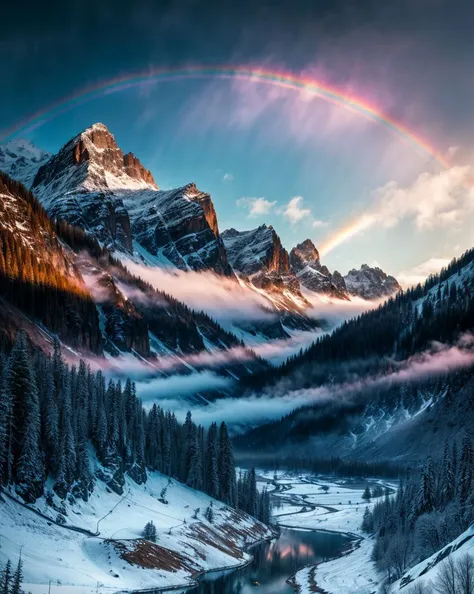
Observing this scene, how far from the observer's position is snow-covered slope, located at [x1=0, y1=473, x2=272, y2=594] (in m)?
78.1

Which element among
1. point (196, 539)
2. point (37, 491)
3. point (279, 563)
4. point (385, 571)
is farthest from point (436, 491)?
point (37, 491)

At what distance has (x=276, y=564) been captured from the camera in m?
133

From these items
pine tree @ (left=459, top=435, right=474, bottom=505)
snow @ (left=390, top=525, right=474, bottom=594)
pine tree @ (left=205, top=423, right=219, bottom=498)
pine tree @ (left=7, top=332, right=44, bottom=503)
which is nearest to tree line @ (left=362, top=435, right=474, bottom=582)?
pine tree @ (left=459, top=435, right=474, bottom=505)

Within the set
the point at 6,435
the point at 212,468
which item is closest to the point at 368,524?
the point at 212,468

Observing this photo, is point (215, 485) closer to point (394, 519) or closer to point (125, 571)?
point (394, 519)

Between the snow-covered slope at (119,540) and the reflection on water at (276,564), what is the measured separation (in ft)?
12.0

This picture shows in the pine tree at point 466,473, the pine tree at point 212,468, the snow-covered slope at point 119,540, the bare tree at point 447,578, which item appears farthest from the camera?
the pine tree at point 212,468

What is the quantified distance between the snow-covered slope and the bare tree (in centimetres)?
4259

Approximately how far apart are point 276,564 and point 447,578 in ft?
283

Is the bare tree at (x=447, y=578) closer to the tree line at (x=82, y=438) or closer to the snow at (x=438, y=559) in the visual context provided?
the snow at (x=438, y=559)

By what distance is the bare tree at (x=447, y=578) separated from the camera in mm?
53812

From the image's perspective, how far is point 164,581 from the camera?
9719cm

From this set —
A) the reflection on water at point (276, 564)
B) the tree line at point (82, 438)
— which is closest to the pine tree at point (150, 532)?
the reflection on water at point (276, 564)

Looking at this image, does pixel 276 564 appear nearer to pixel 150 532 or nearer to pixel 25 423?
pixel 150 532
